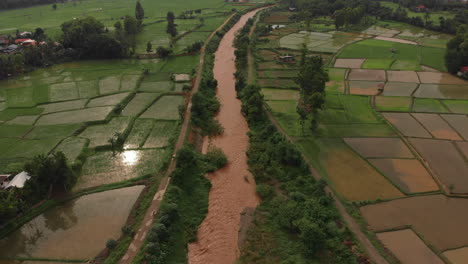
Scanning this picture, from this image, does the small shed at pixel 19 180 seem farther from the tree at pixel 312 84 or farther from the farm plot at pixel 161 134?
the tree at pixel 312 84

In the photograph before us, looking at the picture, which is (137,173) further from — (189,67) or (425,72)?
(425,72)

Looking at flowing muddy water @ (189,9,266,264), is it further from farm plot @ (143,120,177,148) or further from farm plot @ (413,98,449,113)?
farm plot @ (413,98,449,113)

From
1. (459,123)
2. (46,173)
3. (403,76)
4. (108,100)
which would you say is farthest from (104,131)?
(403,76)

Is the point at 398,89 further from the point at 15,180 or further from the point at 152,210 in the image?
the point at 15,180

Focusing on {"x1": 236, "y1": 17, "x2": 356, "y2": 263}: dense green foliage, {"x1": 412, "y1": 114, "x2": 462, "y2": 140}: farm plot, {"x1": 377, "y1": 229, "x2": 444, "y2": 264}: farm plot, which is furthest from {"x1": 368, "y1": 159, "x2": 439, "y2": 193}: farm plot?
{"x1": 236, "y1": 17, "x2": 356, "y2": 263}: dense green foliage

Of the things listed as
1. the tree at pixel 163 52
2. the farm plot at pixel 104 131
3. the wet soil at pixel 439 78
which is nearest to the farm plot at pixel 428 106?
the wet soil at pixel 439 78
